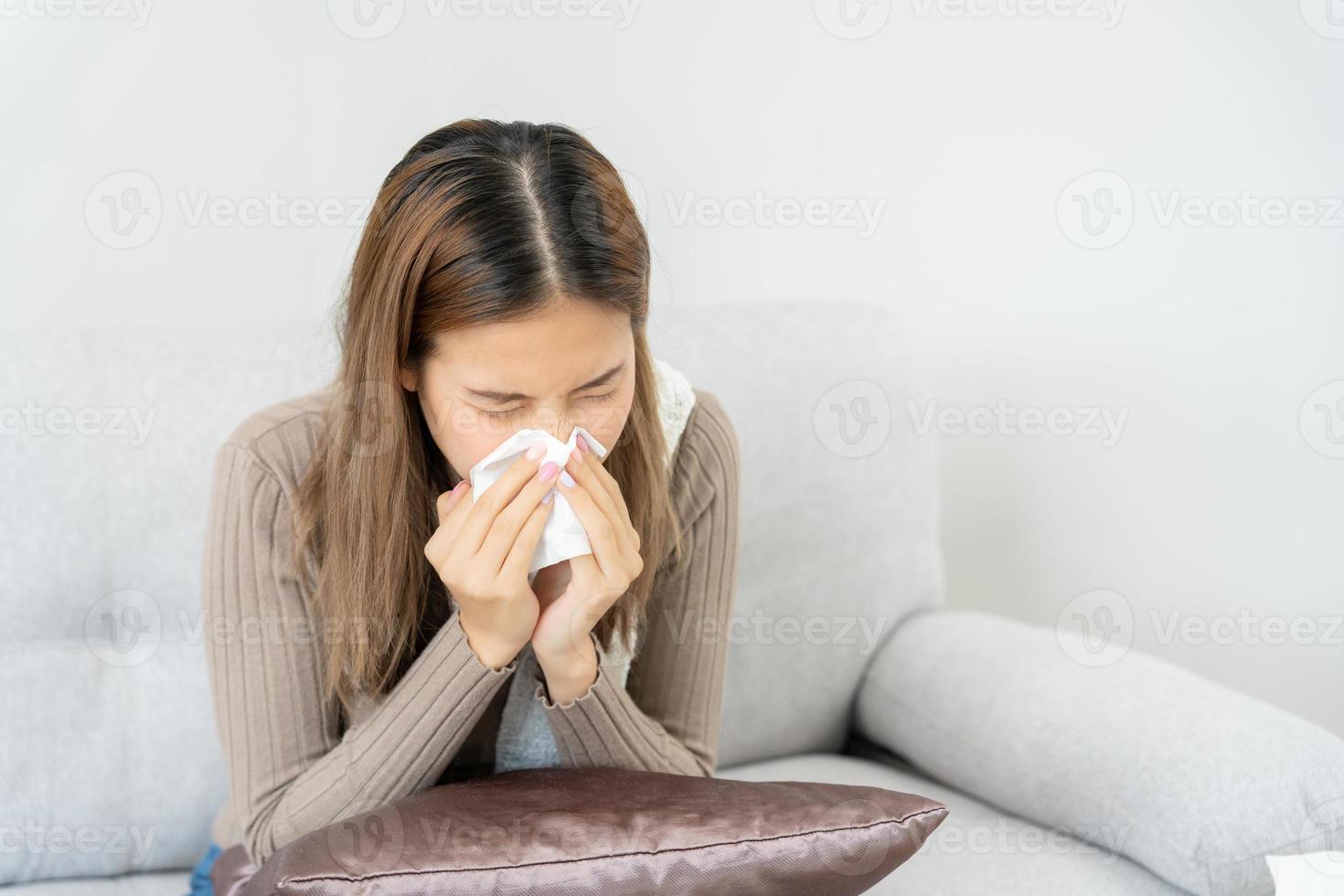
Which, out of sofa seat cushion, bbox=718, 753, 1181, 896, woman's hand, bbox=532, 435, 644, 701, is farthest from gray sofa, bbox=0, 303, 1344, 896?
woman's hand, bbox=532, 435, 644, 701

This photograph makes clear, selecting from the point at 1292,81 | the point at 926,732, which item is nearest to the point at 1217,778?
the point at 926,732

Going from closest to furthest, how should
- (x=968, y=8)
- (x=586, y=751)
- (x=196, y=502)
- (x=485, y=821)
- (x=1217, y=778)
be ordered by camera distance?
(x=485, y=821) < (x=586, y=751) < (x=1217, y=778) < (x=196, y=502) < (x=968, y=8)

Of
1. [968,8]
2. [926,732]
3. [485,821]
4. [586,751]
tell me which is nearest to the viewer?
[485,821]

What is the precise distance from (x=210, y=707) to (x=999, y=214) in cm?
160

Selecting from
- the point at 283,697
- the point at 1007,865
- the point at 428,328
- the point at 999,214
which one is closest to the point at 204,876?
the point at 283,697

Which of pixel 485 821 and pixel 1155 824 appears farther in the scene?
pixel 1155 824

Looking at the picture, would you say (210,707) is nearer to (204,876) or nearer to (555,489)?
(204,876)

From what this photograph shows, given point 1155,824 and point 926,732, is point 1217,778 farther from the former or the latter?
point 926,732

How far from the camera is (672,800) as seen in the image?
43.7 inches

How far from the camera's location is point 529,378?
112 centimetres

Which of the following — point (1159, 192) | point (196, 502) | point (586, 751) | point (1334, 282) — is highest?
point (1159, 192)

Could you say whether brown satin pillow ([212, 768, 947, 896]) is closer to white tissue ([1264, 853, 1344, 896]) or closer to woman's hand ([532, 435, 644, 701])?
woman's hand ([532, 435, 644, 701])

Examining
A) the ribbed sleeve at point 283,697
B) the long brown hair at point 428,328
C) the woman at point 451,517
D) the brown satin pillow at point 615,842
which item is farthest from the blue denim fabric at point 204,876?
the brown satin pillow at point 615,842

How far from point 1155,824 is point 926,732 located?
1.28ft
